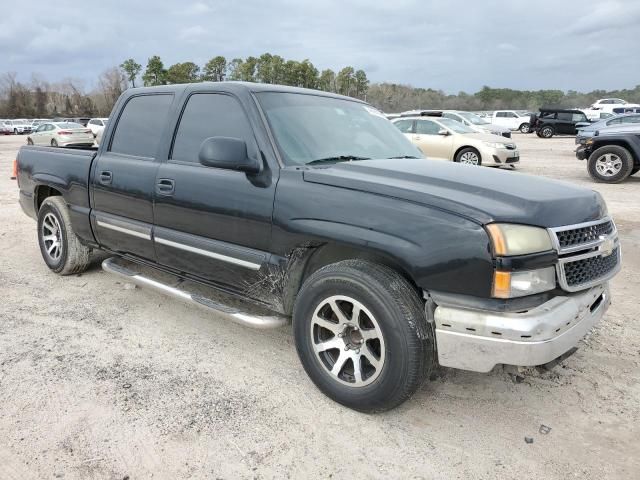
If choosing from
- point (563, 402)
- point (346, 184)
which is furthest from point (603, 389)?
point (346, 184)

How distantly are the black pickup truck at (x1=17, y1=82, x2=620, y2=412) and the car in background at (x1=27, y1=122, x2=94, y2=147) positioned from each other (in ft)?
73.1

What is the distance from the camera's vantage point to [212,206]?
3408 millimetres

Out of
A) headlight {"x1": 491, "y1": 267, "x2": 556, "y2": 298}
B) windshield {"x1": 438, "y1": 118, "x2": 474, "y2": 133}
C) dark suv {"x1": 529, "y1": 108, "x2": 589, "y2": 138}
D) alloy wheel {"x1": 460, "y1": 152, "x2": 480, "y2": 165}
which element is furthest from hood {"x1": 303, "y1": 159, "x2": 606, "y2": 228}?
dark suv {"x1": 529, "y1": 108, "x2": 589, "y2": 138}

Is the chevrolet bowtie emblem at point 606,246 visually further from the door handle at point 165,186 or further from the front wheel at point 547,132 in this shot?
the front wheel at point 547,132

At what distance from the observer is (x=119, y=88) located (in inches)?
3415

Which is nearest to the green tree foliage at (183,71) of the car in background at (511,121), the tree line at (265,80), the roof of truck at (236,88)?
the tree line at (265,80)

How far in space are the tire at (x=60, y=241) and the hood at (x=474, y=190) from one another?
304 cm

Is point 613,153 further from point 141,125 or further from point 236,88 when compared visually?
point 141,125

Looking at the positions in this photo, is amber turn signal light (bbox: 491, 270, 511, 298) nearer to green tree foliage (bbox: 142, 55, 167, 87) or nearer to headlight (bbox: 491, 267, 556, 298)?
headlight (bbox: 491, 267, 556, 298)

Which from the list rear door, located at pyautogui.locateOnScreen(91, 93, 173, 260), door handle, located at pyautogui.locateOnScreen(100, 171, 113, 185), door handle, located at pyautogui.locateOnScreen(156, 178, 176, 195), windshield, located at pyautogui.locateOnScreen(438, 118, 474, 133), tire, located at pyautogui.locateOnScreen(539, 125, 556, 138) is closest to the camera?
door handle, located at pyautogui.locateOnScreen(156, 178, 176, 195)

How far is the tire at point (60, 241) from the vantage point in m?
4.96

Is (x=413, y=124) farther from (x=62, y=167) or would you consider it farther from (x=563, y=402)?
(x=563, y=402)

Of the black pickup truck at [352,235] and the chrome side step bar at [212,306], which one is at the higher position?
the black pickup truck at [352,235]

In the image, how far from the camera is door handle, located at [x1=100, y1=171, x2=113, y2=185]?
4.25m
